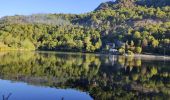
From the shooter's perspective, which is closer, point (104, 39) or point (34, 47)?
point (34, 47)

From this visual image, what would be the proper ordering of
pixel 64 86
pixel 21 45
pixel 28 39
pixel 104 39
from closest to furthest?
pixel 64 86
pixel 21 45
pixel 28 39
pixel 104 39

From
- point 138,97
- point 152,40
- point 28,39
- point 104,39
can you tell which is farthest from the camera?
point 104,39

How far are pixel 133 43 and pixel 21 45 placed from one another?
152 ft

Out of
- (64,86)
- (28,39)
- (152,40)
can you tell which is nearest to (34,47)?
(28,39)

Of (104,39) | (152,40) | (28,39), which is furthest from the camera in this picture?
(104,39)

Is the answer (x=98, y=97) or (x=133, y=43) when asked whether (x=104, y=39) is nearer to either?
(x=133, y=43)

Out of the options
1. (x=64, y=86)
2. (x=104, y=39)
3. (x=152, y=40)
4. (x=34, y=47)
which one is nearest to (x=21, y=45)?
(x=34, y=47)

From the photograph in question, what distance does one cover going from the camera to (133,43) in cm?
14525

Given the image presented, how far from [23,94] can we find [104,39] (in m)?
142

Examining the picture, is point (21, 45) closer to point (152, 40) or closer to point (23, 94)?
point (152, 40)

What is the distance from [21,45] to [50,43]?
45.2 feet

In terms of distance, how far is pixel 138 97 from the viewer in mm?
33656

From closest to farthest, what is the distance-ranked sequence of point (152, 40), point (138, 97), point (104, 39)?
1. point (138, 97)
2. point (152, 40)
3. point (104, 39)

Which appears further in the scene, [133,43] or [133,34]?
[133,34]
